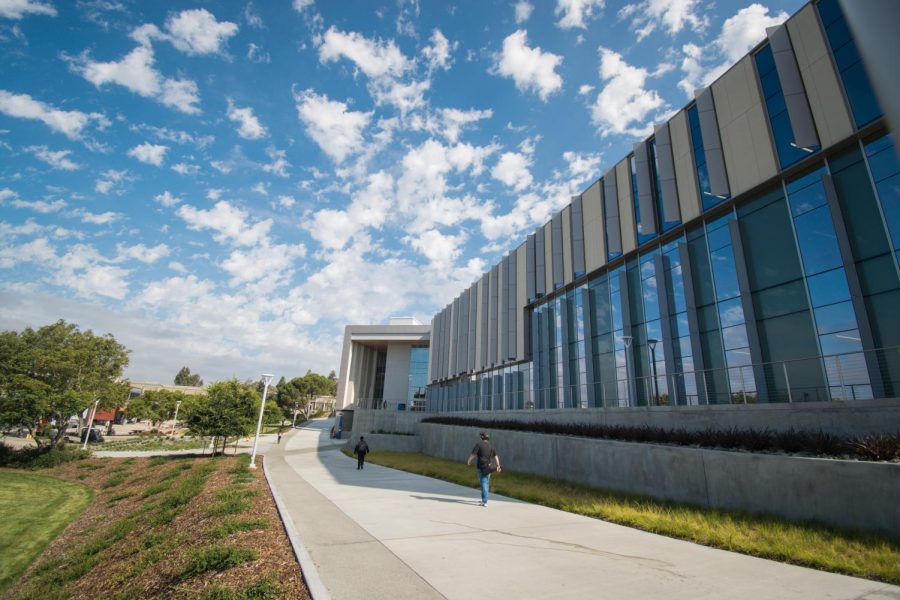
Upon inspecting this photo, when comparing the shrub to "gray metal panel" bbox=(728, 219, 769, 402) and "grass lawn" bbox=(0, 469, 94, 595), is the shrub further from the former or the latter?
"gray metal panel" bbox=(728, 219, 769, 402)

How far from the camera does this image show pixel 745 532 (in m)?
8.20

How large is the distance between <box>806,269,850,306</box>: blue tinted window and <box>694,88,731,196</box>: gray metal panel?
16.6 feet

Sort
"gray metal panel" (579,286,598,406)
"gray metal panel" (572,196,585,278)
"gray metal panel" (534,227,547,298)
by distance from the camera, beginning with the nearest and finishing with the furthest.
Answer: "gray metal panel" (579,286,598,406) < "gray metal panel" (572,196,585,278) < "gray metal panel" (534,227,547,298)

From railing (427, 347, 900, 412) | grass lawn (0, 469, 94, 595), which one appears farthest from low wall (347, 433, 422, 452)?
grass lawn (0, 469, 94, 595)

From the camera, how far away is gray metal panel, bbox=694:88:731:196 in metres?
18.5

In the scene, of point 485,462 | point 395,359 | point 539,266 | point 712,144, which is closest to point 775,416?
point 485,462

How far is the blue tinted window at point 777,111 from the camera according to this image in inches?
639

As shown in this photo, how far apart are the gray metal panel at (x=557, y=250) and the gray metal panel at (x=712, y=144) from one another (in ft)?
36.2

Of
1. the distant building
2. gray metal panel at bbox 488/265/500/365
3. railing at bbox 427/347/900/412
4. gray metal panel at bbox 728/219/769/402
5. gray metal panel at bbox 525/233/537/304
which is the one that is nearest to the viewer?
railing at bbox 427/347/900/412

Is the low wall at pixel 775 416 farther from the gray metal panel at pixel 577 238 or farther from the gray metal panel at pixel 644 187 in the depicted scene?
the gray metal panel at pixel 577 238

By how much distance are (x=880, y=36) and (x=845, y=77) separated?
19.3 metres

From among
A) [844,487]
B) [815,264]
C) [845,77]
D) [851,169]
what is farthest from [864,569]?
[845,77]

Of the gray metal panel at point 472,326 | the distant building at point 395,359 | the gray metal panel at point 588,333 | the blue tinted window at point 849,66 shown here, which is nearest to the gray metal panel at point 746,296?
the blue tinted window at point 849,66

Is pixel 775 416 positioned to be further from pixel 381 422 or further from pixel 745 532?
pixel 381 422
